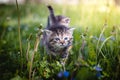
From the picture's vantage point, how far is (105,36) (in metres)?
2.57

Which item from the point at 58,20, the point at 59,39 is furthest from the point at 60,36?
the point at 58,20

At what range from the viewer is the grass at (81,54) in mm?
2447

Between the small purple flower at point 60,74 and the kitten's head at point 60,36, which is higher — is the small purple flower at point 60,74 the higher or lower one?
the lower one

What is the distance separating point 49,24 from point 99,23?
1.12ft

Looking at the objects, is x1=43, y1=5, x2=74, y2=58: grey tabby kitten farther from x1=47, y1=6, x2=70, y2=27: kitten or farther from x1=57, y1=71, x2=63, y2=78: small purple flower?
x1=57, y1=71, x2=63, y2=78: small purple flower

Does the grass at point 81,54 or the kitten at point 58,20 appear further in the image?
the kitten at point 58,20

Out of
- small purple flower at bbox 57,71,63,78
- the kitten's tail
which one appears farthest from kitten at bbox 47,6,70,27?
small purple flower at bbox 57,71,63,78

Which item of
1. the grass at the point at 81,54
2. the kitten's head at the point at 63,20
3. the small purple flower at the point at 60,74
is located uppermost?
the kitten's head at the point at 63,20

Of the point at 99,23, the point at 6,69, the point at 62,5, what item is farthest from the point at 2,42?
the point at 99,23

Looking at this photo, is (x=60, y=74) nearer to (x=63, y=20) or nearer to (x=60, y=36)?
(x=60, y=36)

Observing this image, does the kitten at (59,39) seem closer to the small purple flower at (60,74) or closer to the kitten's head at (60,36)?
the kitten's head at (60,36)

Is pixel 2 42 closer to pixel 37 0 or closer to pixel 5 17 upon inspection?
pixel 5 17

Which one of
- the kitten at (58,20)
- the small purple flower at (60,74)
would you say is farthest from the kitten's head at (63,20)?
the small purple flower at (60,74)

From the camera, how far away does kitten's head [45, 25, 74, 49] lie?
2506 mm
